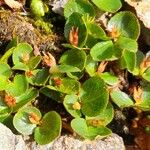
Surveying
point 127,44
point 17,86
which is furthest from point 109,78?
point 17,86

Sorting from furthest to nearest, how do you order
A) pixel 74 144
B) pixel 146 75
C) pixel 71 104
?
1. pixel 146 75
2. pixel 71 104
3. pixel 74 144

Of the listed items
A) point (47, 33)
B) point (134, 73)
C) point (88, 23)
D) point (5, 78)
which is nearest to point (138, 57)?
point (134, 73)

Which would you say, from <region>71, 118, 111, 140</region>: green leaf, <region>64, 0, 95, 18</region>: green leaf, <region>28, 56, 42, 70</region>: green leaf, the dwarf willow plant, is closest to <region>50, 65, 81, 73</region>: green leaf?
the dwarf willow plant

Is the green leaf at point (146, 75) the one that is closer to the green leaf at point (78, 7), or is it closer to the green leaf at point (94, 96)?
the green leaf at point (94, 96)

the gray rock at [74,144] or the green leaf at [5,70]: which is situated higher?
the green leaf at [5,70]

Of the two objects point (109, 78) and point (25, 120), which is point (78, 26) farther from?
point (25, 120)

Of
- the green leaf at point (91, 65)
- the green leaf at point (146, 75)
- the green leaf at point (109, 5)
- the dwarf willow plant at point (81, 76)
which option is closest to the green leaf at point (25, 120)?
the dwarf willow plant at point (81, 76)
